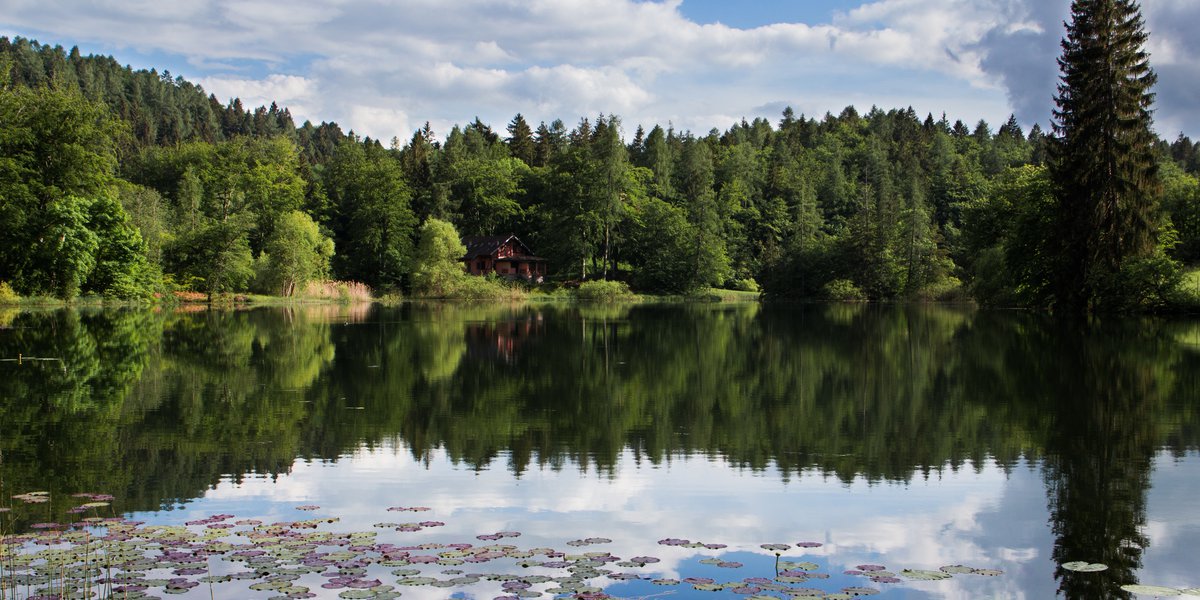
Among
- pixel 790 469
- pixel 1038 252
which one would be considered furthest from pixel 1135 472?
pixel 1038 252

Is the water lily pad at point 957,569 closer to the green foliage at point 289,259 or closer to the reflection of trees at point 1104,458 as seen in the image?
the reflection of trees at point 1104,458

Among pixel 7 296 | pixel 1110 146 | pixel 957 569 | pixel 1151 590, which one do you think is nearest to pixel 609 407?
pixel 957 569

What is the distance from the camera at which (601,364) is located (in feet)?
76.8

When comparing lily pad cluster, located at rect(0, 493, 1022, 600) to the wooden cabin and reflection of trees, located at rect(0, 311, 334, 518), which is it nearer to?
reflection of trees, located at rect(0, 311, 334, 518)

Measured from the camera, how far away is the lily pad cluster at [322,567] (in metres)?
6.60

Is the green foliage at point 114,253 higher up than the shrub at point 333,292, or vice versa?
the green foliage at point 114,253

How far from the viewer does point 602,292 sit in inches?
3100

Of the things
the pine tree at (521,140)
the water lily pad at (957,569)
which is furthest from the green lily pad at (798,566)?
the pine tree at (521,140)

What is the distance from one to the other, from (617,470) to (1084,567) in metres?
5.20

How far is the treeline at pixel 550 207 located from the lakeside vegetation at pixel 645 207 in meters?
0.21

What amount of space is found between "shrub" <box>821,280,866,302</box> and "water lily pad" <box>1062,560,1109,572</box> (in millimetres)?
74565

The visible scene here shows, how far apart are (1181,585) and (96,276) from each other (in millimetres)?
56203

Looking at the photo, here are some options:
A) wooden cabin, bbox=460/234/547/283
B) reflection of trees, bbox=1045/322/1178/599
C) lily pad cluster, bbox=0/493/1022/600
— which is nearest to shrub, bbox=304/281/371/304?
wooden cabin, bbox=460/234/547/283

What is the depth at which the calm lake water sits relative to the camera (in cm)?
723
